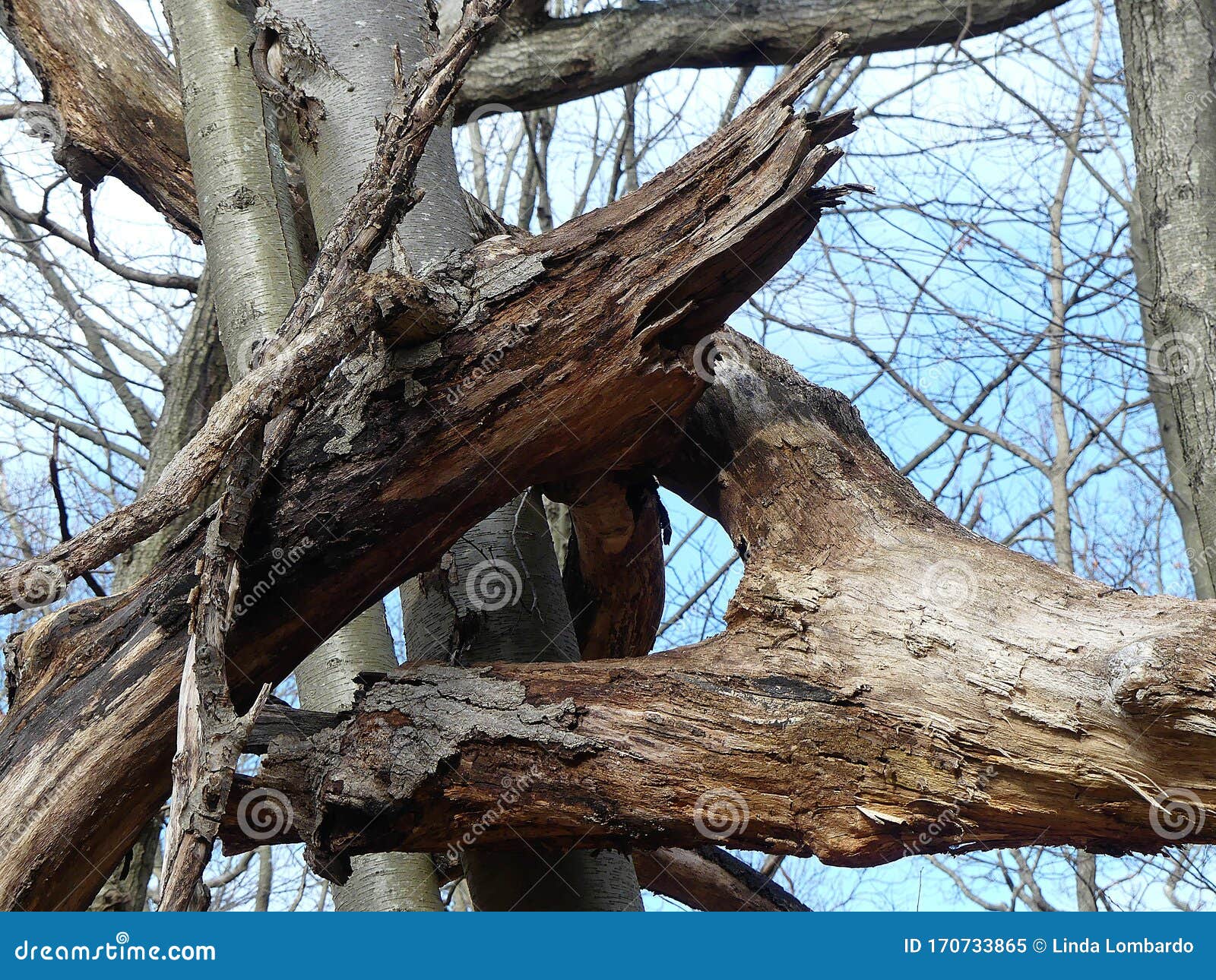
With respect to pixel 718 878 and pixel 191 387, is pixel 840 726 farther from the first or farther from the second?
pixel 191 387

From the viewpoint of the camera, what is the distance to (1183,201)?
130 inches

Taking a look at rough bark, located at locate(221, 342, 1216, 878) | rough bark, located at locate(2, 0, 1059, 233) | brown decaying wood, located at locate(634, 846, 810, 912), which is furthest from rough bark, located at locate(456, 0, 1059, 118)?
brown decaying wood, located at locate(634, 846, 810, 912)

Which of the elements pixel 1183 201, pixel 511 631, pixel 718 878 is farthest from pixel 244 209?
pixel 1183 201

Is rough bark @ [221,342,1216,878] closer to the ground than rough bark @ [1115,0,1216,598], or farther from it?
closer to the ground

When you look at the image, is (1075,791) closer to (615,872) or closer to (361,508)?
(615,872)

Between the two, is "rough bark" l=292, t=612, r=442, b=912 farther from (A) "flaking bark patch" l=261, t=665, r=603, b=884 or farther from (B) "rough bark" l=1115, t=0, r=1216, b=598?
(B) "rough bark" l=1115, t=0, r=1216, b=598

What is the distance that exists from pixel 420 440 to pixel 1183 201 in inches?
106

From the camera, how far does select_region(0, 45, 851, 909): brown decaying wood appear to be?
1.88 metres

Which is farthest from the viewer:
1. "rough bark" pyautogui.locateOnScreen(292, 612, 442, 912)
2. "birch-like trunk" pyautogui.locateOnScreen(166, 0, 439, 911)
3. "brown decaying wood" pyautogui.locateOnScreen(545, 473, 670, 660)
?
"birch-like trunk" pyautogui.locateOnScreen(166, 0, 439, 911)

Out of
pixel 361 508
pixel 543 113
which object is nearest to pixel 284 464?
pixel 361 508

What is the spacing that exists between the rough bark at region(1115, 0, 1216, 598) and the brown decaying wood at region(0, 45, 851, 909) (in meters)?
1.82

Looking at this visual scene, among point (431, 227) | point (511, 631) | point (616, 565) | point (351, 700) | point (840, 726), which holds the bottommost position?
point (840, 726)

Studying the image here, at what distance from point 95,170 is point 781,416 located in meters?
2.70

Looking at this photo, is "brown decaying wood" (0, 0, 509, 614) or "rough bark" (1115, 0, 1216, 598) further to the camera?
"rough bark" (1115, 0, 1216, 598)
